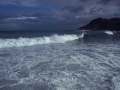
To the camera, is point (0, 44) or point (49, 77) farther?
point (0, 44)

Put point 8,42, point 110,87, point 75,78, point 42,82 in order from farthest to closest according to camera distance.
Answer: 1. point 8,42
2. point 75,78
3. point 42,82
4. point 110,87

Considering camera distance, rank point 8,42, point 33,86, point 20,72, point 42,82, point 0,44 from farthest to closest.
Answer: point 8,42
point 0,44
point 20,72
point 42,82
point 33,86

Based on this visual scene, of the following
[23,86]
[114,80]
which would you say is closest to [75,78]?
[114,80]

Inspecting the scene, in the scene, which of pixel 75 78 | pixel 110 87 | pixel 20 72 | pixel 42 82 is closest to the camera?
pixel 110 87

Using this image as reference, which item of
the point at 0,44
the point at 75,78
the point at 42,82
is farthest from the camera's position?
the point at 0,44

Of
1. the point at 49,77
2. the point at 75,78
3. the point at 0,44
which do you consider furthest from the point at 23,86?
the point at 0,44

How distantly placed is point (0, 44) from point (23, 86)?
14.0 m

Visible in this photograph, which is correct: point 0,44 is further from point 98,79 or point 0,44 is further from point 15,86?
point 98,79

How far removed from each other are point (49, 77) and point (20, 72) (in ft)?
6.43

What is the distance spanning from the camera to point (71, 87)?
4.72 meters

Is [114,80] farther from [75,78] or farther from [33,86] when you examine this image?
[33,86]

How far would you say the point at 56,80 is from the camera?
545 cm

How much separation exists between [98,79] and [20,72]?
434 centimetres

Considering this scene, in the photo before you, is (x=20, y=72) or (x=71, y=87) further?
(x=20, y=72)
